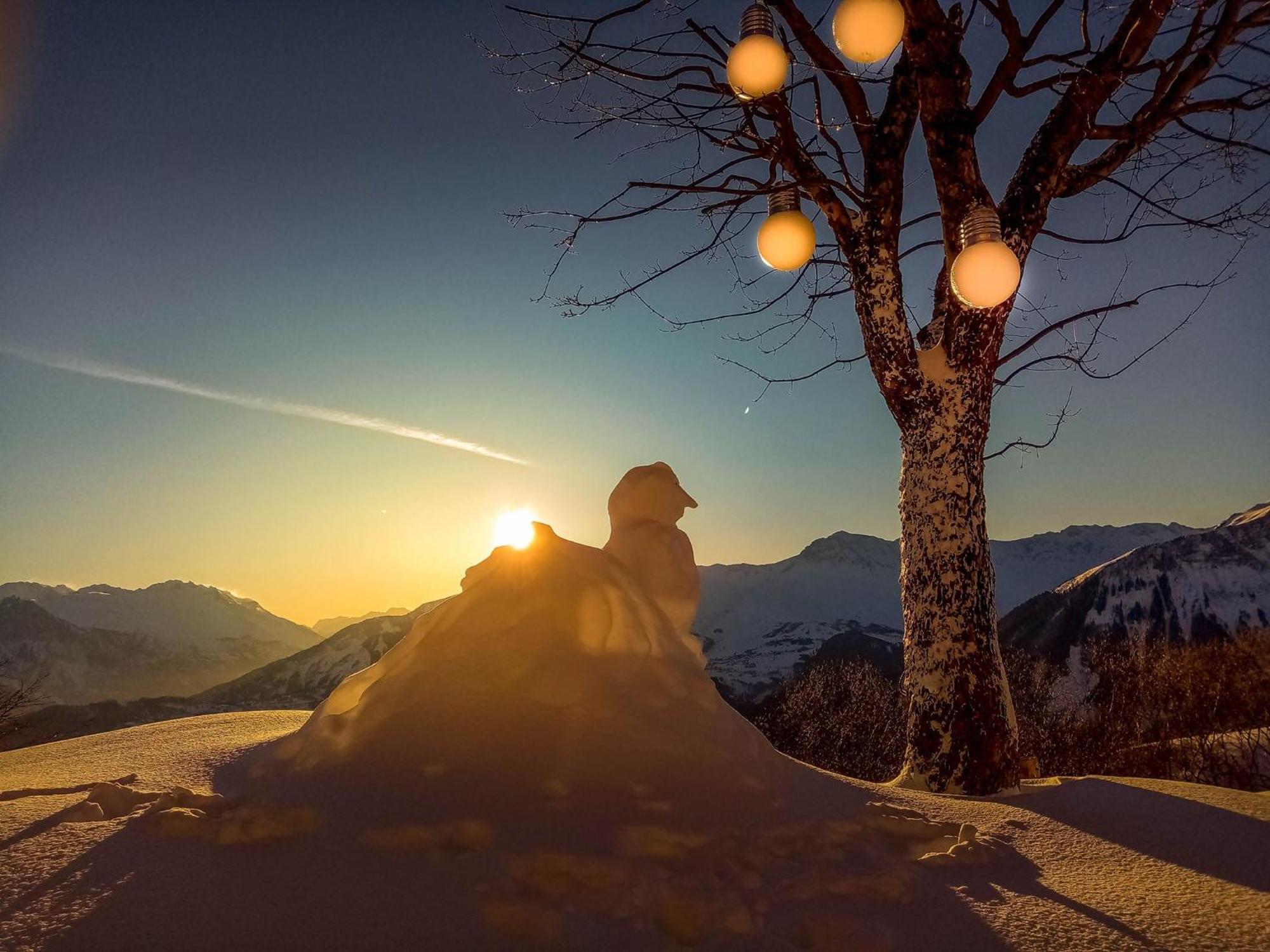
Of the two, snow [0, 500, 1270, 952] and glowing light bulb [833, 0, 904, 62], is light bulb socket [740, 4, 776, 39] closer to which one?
glowing light bulb [833, 0, 904, 62]

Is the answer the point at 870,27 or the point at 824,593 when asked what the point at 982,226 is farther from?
the point at 824,593

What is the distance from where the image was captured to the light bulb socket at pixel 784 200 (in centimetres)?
394

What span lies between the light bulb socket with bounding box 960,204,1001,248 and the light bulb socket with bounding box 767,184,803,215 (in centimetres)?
92

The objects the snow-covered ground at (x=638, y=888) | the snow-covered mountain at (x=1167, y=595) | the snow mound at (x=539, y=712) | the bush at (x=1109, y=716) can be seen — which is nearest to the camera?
the snow-covered ground at (x=638, y=888)

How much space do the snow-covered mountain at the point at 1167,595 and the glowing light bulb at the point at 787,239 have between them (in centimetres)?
3440

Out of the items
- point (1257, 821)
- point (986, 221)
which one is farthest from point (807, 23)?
point (1257, 821)

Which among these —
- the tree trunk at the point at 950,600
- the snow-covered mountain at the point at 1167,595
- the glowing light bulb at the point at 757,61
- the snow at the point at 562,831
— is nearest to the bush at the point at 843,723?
the tree trunk at the point at 950,600

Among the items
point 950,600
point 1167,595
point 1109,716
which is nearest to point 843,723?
point 1109,716

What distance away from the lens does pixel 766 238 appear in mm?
3873

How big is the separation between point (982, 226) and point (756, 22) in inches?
56.3

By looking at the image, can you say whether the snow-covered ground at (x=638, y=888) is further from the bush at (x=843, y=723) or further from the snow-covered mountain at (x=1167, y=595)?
the snow-covered mountain at (x=1167, y=595)

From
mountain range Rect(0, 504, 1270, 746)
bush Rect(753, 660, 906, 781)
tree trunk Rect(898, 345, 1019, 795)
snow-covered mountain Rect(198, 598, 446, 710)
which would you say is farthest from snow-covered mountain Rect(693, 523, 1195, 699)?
tree trunk Rect(898, 345, 1019, 795)

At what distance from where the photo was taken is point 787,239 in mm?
3855

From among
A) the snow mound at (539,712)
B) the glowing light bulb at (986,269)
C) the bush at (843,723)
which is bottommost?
the bush at (843,723)
